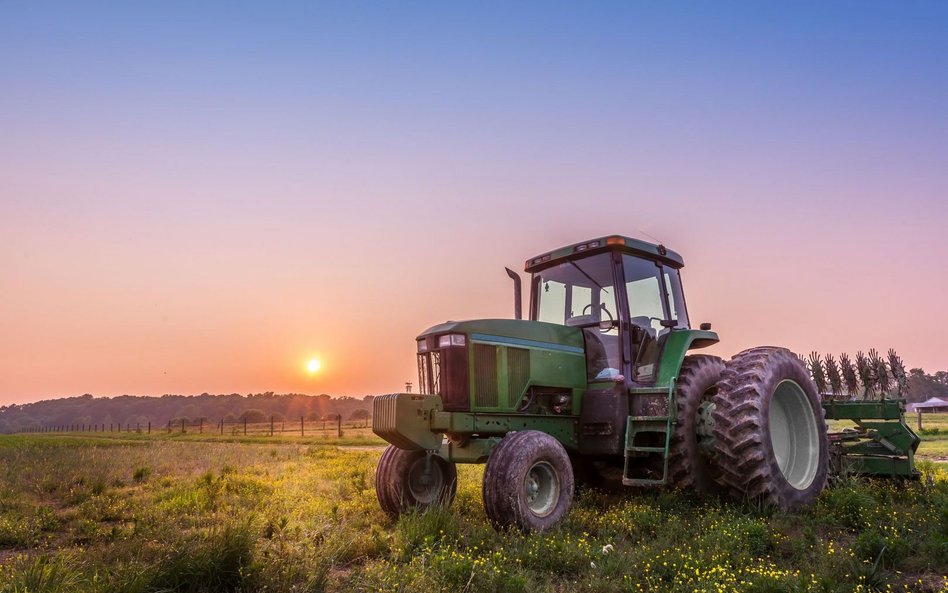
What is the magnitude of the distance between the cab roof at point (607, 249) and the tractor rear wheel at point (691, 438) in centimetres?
156

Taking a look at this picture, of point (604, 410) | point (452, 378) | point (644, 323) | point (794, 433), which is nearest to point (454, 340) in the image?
point (452, 378)

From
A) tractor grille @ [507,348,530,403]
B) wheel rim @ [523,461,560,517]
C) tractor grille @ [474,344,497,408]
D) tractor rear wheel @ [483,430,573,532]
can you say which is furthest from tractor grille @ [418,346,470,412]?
wheel rim @ [523,461,560,517]

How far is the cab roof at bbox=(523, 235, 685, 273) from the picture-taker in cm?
747

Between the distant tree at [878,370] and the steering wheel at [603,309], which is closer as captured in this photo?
the steering wheel at [603,309]

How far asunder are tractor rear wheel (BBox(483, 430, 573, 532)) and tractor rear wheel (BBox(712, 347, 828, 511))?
176 centimetres

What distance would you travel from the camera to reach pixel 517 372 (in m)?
6.81

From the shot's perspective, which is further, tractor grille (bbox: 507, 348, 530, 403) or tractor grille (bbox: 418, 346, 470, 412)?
tractor grille (bbox: 507, 348, 530, 403)

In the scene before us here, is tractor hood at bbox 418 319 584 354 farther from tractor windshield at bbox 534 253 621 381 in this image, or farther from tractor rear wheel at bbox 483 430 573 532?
tractor rear wheel at bbox 483 430 573 532

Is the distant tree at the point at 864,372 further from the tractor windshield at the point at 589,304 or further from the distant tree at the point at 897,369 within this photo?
the tractor windshield at the point at 589,304

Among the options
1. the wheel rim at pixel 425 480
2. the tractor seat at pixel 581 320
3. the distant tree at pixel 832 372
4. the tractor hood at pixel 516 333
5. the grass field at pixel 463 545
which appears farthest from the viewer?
the distant tree at pixel 832 372

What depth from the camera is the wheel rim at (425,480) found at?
688cm

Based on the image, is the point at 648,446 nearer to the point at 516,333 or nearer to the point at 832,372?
the point at 516,333

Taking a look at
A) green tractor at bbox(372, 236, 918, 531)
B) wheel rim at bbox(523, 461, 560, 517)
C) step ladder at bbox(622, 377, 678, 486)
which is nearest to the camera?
wheel rim at bbox(523, 461, 560, 517)

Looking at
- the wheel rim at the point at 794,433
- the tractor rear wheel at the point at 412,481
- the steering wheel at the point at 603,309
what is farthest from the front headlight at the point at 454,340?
the wheel rim at the point at 794,433
